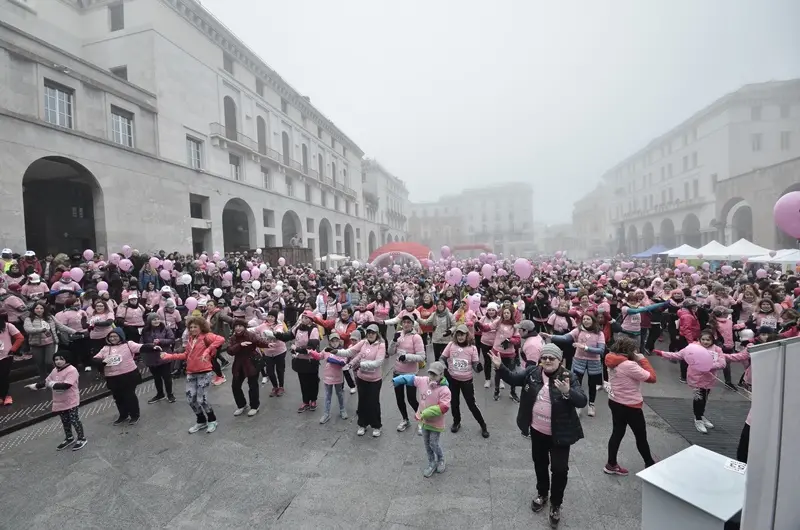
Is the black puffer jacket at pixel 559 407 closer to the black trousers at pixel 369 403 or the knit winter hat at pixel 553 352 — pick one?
the knit winter hat at pixel 553 352

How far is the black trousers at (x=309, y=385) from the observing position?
6324 millimetres

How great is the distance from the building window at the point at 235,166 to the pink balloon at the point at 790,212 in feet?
84.9

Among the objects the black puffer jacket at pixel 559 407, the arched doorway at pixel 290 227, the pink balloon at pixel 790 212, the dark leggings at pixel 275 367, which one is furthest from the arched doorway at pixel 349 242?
the black puffer jacket at pixel 559 407

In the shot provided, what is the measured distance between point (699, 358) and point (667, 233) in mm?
47692

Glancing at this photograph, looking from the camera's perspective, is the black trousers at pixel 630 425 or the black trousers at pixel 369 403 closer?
the black trousers at pixel 630 425

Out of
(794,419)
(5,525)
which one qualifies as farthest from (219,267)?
(794,419)

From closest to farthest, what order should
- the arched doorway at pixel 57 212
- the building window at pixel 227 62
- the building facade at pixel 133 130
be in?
the building facade at pixel 133 130 < the arched doorway at pixel 57 212 < the building window at pixel 227 62

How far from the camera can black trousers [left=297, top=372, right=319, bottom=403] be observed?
632 centimetres

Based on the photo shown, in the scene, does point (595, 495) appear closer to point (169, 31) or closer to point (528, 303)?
point (528, 303)

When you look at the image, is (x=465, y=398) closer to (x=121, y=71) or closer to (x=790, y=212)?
(x=790, y=212)

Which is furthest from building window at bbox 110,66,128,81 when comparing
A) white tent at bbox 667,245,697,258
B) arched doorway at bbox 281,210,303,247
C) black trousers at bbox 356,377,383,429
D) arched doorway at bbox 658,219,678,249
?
arched doorway at bbox 658,219,678,249

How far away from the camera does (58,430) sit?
5832mm

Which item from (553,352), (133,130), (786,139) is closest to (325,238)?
(133,130)

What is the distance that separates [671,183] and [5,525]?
180 feet
